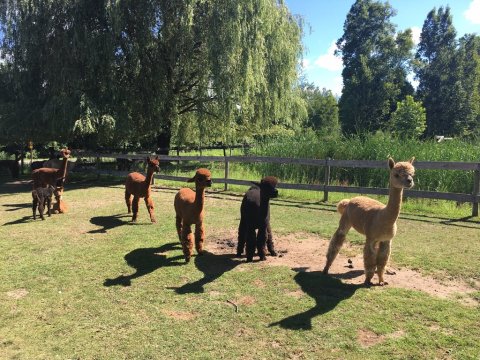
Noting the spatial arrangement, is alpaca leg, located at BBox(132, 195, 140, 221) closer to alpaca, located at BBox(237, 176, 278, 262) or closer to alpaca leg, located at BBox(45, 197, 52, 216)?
alpaca leg, located at BBox(45, 197, 52, 216)

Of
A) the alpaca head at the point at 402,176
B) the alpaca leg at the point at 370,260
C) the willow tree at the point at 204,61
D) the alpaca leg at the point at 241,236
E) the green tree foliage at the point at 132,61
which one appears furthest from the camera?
the willow tree at the point at 204,61

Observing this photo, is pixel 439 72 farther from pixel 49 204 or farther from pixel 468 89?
pixel 49 204

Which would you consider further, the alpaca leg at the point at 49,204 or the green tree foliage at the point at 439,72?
the green tree foliage at the point at 439,72

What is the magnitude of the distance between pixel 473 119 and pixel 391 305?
169 ft

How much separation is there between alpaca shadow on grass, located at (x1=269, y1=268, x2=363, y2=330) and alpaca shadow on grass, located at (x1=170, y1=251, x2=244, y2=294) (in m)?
1.02

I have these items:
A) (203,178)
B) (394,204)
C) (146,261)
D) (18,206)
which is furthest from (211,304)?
(18,206)

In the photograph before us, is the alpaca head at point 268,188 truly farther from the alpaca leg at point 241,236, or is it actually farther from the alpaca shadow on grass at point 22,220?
the alpaca shadow on grass at point 22,220

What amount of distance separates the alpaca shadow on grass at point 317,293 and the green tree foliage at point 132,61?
11.6m

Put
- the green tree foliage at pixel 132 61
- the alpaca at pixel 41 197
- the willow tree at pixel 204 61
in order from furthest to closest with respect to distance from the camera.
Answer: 1. the willow tree at pixel 204 61
2. the green tree foliage at pixel 132 61
3. the alpaca at pixel 41 197

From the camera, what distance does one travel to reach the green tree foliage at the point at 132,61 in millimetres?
14844

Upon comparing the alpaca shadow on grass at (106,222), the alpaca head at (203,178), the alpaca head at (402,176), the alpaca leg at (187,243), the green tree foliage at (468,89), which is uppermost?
the green tree foliage at (468,89)

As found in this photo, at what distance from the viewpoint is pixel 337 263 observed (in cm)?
568

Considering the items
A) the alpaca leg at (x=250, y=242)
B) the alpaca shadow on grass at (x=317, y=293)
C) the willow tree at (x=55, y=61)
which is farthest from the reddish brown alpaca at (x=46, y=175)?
the alpaca shadow on grass at (x=317, y=293)

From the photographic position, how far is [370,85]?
47.8m
